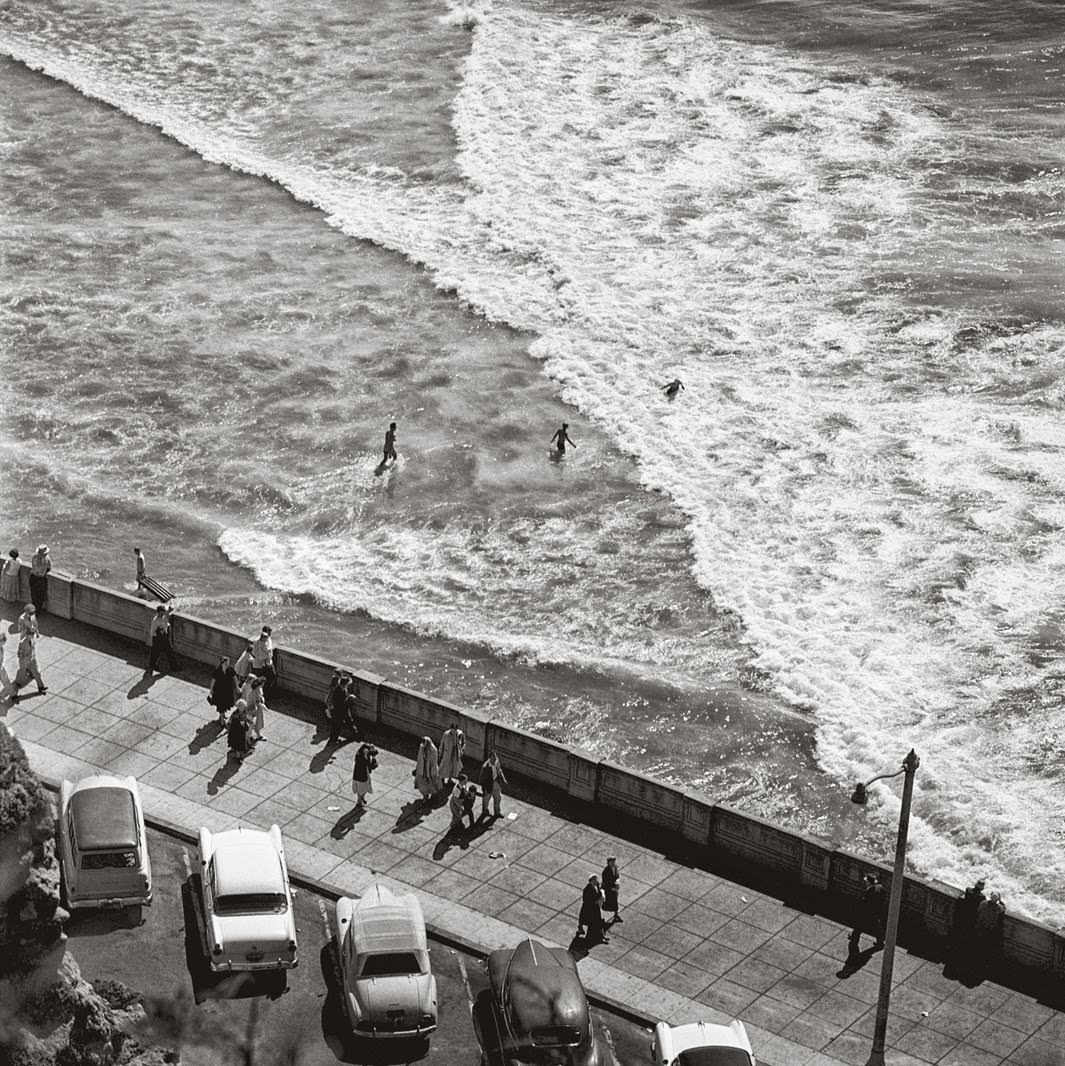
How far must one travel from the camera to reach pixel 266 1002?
103ft

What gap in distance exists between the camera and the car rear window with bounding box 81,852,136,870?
3234 centimetres

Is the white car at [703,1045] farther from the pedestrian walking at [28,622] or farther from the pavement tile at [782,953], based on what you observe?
the pedestrian walking at [28,622]

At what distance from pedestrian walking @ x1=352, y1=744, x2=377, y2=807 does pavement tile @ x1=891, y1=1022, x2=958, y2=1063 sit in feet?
36.9

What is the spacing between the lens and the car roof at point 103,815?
1275 inches

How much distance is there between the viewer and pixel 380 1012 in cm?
3016

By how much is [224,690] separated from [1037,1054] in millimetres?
17748

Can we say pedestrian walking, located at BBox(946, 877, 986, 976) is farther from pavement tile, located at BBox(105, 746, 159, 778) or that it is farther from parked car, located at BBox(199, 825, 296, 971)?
pavement tile, located at BBox(105, 746, 159, 778)

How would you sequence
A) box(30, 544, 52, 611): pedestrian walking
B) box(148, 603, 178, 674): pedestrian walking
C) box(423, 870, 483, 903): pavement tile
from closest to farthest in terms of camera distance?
box(423, 870, 483, 903): pavement tile, box(148, 603, 178, 674): pedestrian walking, box(30, 544, 52, 611): pedestrian walking

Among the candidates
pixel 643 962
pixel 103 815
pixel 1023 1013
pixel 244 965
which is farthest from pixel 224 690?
pixel 1023 1013

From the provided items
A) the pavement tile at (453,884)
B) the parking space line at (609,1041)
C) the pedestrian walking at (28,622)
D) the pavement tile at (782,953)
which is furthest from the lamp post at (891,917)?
the pedestrian walking at (28,622)

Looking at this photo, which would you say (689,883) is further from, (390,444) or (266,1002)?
(390,444)

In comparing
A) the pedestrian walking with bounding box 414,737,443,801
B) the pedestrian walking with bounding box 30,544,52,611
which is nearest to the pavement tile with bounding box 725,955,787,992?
the pedestrian walking with bounding box 414,737,443,801

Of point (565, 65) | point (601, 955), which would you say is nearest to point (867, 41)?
point (565, 65)

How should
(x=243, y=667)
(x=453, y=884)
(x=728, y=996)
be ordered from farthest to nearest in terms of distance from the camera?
(x=243, y=667)
(x=453, y=884)
(x=728, y=996)
